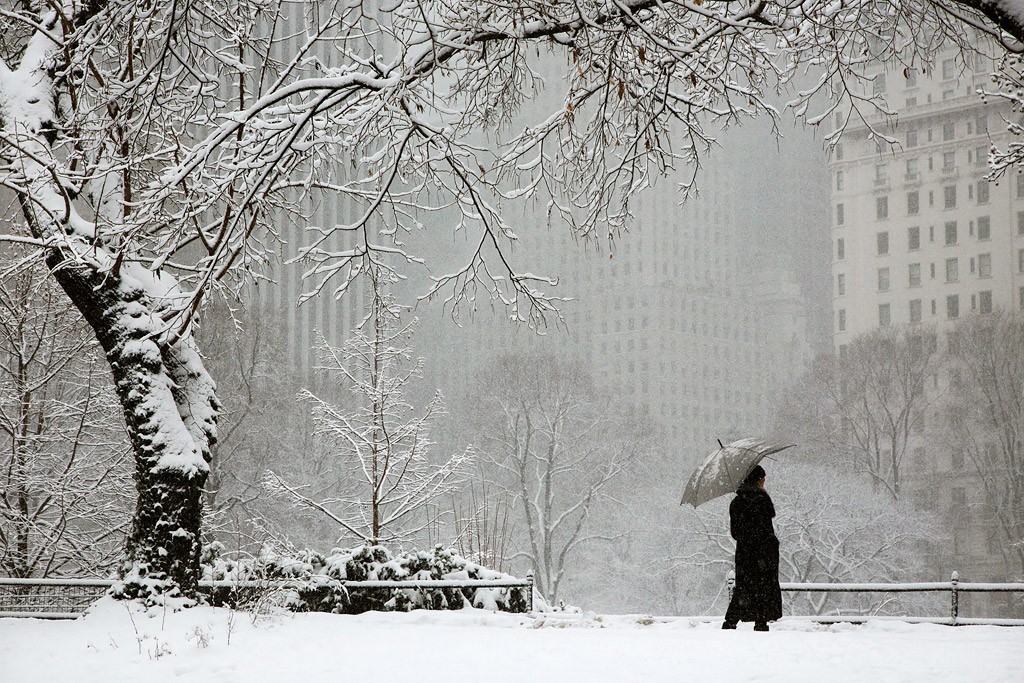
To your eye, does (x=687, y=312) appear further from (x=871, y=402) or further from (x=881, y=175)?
(x=871, y=402)

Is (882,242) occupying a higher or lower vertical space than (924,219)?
lower

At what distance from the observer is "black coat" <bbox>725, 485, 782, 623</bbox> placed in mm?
10703

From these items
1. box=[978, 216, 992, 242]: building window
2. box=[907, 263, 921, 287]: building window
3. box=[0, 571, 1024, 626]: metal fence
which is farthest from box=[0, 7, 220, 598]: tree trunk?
box=[907, 263, 921, 287]: building window

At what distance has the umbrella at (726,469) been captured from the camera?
12.5 m

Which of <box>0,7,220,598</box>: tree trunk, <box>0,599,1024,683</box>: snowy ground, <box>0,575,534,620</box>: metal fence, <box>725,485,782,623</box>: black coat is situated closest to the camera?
<box>0,599,1024,683</box>: snowy ground

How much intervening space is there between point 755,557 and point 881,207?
7422 centimetres

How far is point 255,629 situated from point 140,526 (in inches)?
81.7

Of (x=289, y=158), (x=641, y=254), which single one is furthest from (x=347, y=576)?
(x=641, y=254)

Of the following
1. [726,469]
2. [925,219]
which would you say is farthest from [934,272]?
[726,469]

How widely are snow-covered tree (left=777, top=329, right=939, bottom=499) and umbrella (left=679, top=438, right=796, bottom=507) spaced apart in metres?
34.3

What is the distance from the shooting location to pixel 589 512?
5097cm

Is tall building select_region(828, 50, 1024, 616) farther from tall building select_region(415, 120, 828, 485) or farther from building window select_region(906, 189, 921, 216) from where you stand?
tall building select_region(415, 120, 828, 485)

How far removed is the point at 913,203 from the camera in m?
77.4

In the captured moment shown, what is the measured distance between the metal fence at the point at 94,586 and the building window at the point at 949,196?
7102cm
